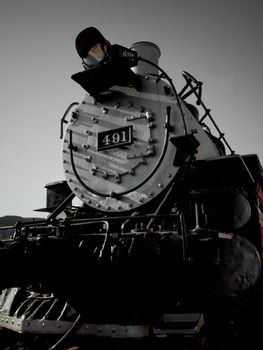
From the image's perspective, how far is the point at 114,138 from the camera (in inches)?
127

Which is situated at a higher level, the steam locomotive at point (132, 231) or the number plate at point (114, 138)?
the number plate at point (114, 138)

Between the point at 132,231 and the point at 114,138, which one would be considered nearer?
the point at 132,231

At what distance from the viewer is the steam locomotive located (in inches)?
78.7

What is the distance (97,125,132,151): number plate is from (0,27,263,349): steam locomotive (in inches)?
0.5

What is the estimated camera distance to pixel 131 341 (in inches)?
79.0

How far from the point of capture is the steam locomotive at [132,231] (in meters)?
2.00

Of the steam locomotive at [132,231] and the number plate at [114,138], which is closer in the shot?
the steam locomotive at [132,231]

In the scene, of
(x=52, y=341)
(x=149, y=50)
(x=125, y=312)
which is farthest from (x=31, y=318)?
(x=149, y=50)

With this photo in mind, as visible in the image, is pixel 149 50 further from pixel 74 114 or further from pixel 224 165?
pixel 224 165

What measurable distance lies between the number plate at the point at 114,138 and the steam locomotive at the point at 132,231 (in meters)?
0.01

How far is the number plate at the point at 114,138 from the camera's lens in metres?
3.14

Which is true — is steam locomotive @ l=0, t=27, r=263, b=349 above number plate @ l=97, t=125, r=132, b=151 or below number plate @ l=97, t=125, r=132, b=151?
below

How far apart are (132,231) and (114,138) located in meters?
1.22

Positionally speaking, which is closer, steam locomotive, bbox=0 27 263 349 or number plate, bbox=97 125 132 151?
steam locomotive, bbox=0 27 263 349
